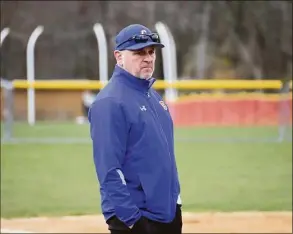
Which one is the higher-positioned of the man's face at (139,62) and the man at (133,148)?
the man's face at (139,62)

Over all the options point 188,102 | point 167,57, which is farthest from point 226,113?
point 167,57

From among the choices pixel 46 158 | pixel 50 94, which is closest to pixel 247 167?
pixel 46 158

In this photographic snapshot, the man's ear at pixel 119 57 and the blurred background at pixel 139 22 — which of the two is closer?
the man's ear at pixel 119 57

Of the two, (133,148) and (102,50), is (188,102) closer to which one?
(102,50)

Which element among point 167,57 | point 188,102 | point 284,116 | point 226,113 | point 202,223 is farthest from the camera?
point 226,113

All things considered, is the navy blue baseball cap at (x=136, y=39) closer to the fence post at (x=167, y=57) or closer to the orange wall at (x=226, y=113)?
the fence post at (x=167, y=57)

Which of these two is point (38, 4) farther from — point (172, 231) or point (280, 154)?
point (172, 231)

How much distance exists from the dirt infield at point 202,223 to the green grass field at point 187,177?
16.2 inches

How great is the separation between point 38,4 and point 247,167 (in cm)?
473

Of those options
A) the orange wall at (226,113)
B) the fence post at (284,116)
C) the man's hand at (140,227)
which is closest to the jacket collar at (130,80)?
the man's hand at (140,227)

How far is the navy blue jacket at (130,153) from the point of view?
9.72 ft

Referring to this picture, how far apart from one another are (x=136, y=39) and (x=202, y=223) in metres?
4.28

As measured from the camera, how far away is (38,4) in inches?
522

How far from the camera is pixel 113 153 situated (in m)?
2.96
